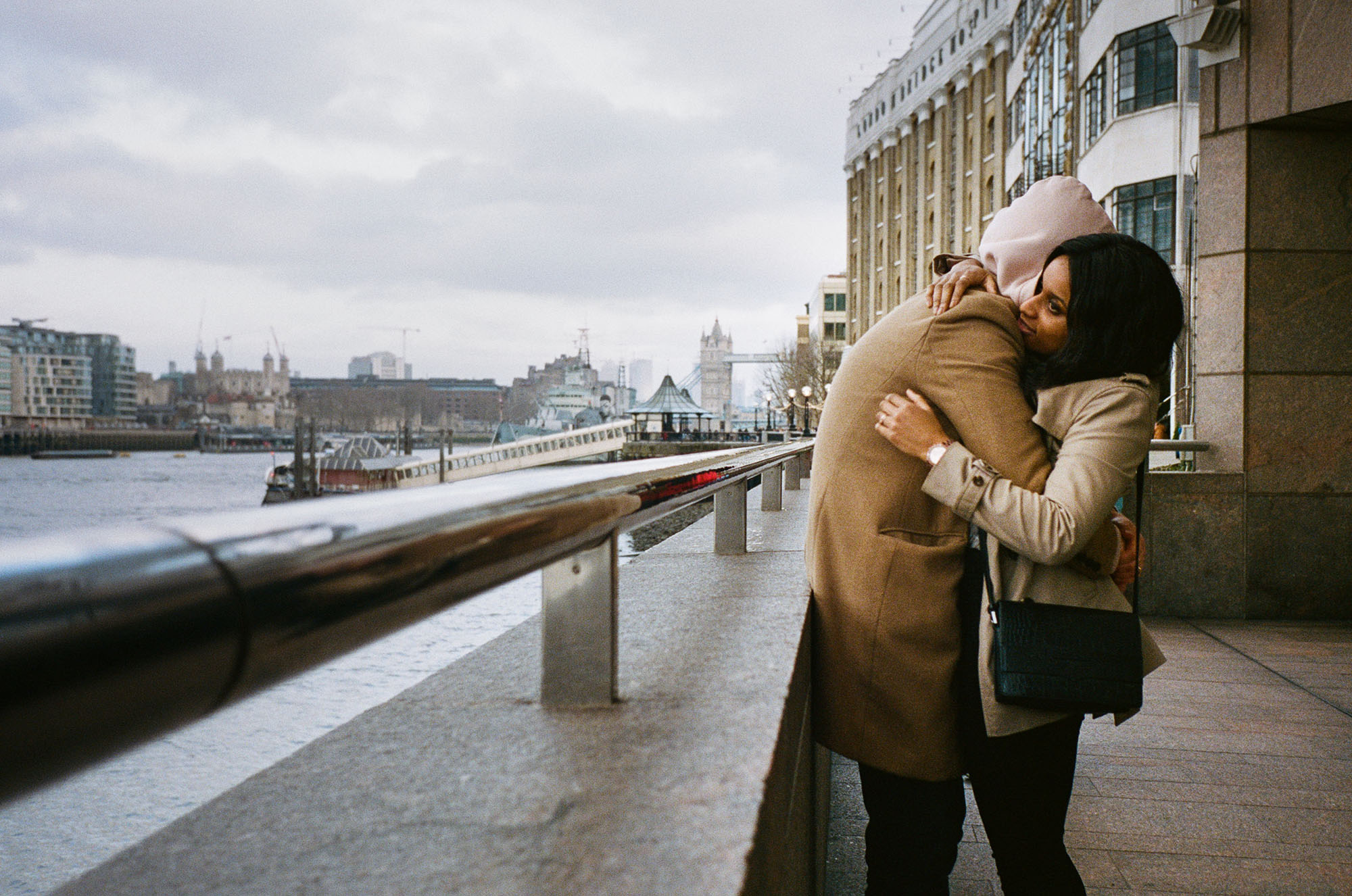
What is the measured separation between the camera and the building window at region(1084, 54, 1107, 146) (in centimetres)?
1912

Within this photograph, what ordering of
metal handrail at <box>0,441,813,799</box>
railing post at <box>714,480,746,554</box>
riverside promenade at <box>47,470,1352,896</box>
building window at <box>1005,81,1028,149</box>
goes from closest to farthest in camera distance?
metal handrail at <box>0,441,813,799</box>
riverside promenade at <box>47,470,1352,896</box>
railing post at <box>714,480,746,554</box>
building window at <box>1005,81,1028,149</box>

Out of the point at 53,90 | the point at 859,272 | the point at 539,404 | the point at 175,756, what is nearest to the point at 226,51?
the point at 53,90

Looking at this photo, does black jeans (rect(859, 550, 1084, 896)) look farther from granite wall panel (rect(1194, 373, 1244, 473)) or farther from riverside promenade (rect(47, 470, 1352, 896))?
granite wall panel (rect(1194, 373, 1244, 473))

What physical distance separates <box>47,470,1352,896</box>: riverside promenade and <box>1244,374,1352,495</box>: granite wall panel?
174 inches

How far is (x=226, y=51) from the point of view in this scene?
130 m

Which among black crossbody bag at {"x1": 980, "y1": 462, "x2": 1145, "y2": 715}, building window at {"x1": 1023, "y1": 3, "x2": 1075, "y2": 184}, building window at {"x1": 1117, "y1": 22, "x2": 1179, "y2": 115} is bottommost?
black crossbody bag at {"x1": 980, "y1": 462, "x2": 1145, "y2": 715}

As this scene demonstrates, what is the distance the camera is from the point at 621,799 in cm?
104

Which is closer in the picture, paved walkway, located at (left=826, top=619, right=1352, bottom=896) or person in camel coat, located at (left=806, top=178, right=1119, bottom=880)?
person in camel coat, located at (left=806, top=178, right=1119, bottom=880)

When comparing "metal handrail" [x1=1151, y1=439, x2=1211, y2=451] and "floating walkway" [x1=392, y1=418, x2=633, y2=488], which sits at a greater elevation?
"metal handrail" [x1=1151, y1=439, x2=1211, y2=451]

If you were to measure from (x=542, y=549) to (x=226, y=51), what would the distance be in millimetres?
154027

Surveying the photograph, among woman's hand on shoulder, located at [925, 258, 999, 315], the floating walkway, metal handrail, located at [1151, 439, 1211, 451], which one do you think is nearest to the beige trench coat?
woman's hand on shoulder, located at [925, 258, 999, 315]

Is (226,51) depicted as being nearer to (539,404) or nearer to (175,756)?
(539,404)

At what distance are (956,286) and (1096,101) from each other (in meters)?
20.8

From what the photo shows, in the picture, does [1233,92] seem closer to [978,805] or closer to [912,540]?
[912,540]
